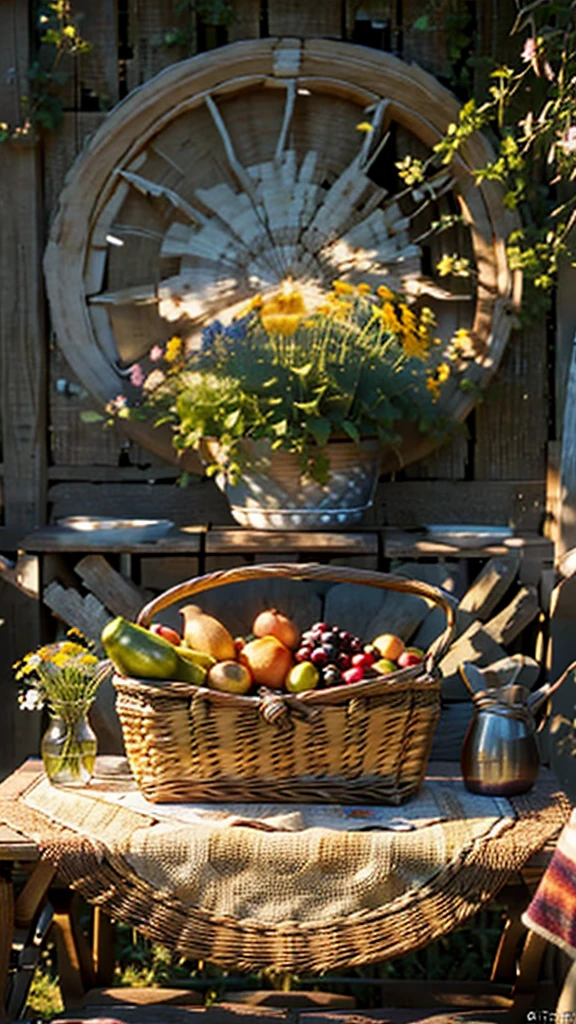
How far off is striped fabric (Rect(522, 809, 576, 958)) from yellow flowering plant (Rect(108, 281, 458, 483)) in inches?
57.8

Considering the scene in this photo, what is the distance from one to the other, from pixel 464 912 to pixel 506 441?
1826 millimetres

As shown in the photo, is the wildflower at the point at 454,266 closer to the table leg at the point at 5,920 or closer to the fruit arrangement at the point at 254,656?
the fruit arrangement at the point at 254,656

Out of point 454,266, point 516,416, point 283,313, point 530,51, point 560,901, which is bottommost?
point 560,901

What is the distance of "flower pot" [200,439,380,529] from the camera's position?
3.75 metres

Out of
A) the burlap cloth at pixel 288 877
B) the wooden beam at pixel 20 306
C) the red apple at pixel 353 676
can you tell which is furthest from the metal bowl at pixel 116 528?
the burlap cloth at pixel 288 877

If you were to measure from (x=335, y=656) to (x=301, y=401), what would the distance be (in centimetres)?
84

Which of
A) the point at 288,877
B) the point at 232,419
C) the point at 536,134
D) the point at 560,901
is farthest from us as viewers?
the point at 536,134

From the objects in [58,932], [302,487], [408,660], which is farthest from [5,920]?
[302,487]

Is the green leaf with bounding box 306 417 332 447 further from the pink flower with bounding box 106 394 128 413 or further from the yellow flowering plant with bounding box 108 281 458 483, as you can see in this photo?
the pink flower with bounding box 106 394 128 413

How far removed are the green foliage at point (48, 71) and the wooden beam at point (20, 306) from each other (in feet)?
0.13

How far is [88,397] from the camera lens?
4.27m

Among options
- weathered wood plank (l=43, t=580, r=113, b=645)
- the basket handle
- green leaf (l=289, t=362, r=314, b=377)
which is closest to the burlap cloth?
the basket handle

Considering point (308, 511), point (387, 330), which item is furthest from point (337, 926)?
point (387, 330)

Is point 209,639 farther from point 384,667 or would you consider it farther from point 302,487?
point 302,487
